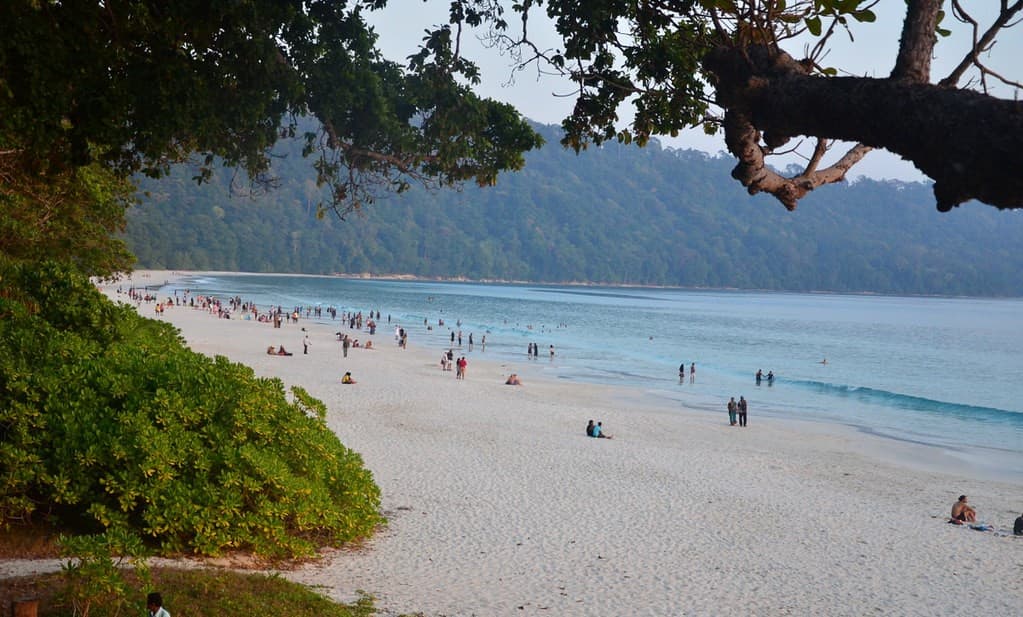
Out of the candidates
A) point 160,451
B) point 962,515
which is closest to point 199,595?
point 160,451

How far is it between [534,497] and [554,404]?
13724 millimetres

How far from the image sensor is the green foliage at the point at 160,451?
302 inches

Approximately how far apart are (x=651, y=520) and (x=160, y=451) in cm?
847

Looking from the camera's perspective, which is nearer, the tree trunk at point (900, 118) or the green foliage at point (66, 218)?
the tree trunk at point (900, 118)

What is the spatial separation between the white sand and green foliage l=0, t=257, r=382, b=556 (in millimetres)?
948

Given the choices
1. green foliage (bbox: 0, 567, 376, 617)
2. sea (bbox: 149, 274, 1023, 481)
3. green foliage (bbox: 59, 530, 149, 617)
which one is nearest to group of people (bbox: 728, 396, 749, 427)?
sea (bbox: 149, 274, 1023, 481)

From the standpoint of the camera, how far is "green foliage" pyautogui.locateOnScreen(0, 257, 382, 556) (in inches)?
302

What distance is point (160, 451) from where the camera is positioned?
7.77m

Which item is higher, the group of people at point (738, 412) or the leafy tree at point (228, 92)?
the leafy tree at point (228, 92)

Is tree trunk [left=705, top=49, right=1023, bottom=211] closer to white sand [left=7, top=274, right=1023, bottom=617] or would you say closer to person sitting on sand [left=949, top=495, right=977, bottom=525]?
white sand [left=7, top=274, right=1023, bottom=617]

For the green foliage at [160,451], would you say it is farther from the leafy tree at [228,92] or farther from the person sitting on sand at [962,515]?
the person sitting on sand at [962,515]

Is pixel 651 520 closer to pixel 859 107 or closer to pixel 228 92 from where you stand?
pixel 228 92

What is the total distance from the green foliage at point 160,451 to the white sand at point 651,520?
948 mm

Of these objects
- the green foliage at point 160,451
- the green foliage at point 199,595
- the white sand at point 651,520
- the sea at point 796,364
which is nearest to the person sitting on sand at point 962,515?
the white sand at point 651,520
